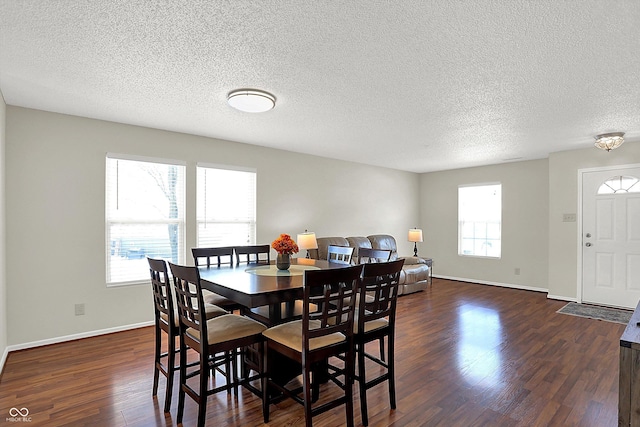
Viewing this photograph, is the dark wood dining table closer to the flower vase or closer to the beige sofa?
the flower vase

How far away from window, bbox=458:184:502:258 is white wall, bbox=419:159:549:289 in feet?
0.41

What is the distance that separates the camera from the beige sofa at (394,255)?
19.2 ft

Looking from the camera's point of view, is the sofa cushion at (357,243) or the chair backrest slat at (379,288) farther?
the sofa cushion at (357,243)

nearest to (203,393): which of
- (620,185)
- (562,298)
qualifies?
(562,298)

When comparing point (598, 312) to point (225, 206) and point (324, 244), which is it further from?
point (225, 206)

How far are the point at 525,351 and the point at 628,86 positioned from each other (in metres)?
2.63

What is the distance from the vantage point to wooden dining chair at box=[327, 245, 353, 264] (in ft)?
12.6

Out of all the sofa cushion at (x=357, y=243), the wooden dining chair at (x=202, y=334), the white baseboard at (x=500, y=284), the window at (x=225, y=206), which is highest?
the window at (x=225, y=206)

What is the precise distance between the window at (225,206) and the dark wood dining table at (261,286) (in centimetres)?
161

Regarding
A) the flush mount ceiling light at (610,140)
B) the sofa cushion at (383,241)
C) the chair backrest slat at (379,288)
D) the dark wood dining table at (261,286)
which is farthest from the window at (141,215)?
the flush mount ceiling light at (610,140)

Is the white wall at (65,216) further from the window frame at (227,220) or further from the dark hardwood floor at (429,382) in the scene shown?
the dark hardwood floor at (429,382)

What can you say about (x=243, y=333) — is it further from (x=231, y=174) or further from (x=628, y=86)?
(x=628, y=86)

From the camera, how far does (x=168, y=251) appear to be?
4.41 m

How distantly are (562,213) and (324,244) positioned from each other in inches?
158
